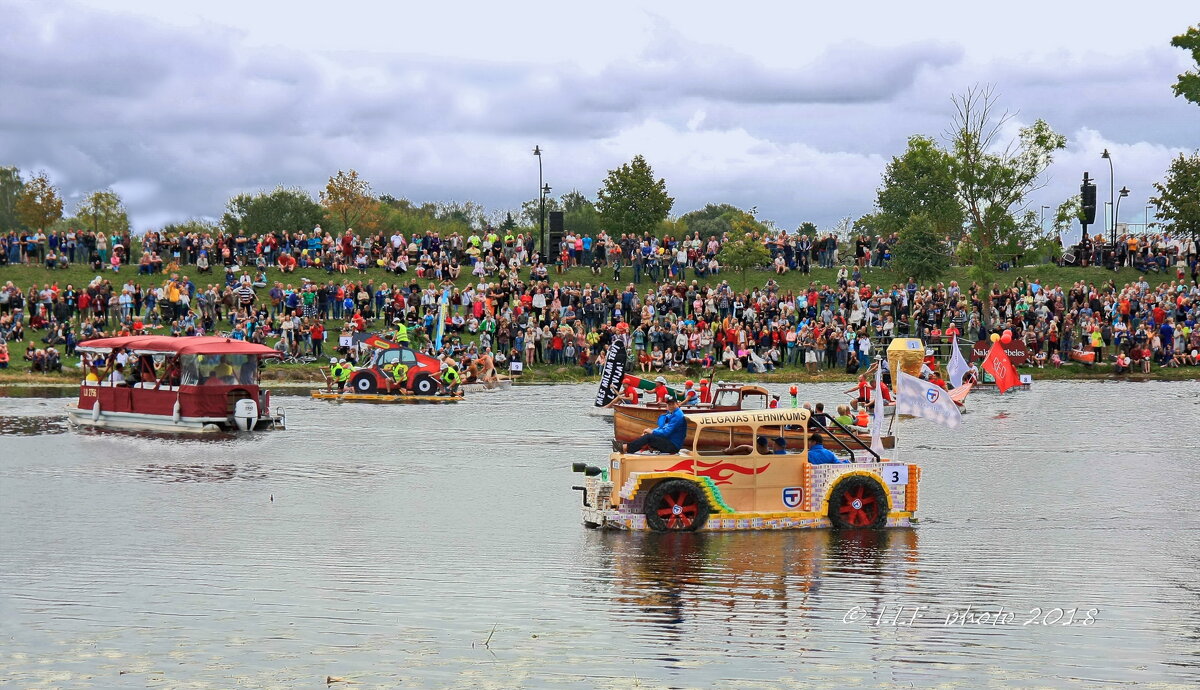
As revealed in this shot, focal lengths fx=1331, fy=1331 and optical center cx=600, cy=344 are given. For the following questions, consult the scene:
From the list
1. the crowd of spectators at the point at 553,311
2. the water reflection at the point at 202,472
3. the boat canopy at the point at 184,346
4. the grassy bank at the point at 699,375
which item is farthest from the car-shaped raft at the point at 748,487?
the crowd of spectators at the point at 553,311

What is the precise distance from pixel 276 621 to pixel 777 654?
5.46 metres

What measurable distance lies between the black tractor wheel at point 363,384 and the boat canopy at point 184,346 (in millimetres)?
8131

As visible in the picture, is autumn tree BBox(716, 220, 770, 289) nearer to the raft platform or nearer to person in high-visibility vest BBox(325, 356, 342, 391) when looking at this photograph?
the raft platform

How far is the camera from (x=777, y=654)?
13.3 metres

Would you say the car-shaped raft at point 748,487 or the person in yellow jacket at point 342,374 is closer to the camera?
the car-shaped raft at point 748,487

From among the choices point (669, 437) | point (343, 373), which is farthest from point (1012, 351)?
point (669, 437)

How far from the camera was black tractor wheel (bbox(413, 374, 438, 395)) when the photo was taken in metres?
44.7

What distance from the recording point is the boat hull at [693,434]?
19.1 m

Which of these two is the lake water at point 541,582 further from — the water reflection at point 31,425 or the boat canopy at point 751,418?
the water reflection at point 31,425

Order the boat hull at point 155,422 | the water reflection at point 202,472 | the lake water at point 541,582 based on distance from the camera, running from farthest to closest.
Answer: the boat hull at point 155,422
the water reflection at point 202,472
the lake water at point 541,582

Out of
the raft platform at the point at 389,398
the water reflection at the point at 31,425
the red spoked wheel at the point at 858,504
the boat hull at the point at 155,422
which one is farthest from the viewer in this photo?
the raft platform at the point at 389,398

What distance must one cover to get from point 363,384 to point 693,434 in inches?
1057

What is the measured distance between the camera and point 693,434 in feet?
63.4

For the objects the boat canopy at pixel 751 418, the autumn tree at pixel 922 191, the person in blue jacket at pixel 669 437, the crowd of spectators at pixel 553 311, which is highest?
the autumn tree at pixel 922 191
